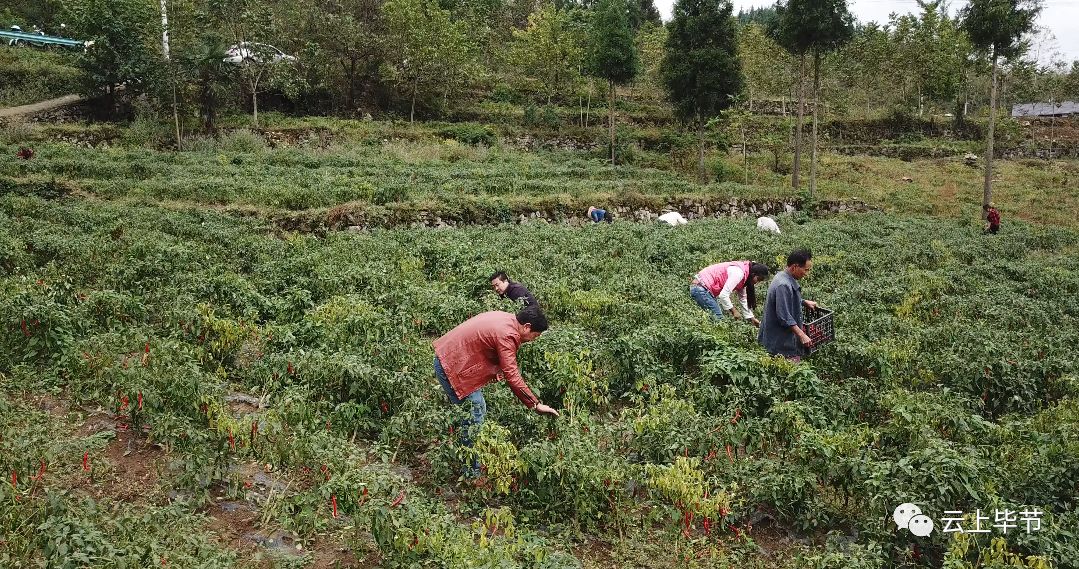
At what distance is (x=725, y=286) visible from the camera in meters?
8.52

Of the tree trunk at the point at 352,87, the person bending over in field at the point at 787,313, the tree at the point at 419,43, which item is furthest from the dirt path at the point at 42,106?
the person bending over in field at the point at 787,313

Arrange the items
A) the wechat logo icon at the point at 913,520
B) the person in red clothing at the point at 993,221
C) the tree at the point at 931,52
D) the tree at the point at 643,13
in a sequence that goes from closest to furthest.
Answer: the wechat logo icon at the point at 913,520
the person in red clothing at the point at 993,221
the tree at the point at 931,52
the tree at the point at 643,13

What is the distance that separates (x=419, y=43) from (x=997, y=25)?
2709cm

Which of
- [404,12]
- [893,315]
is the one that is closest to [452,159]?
[404,12]

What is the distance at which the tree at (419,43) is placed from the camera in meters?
35.8

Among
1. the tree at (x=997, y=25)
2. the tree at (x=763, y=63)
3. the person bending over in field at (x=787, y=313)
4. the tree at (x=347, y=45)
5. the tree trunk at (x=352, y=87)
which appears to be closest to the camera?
the person bending over in field at (x=787, y=313)

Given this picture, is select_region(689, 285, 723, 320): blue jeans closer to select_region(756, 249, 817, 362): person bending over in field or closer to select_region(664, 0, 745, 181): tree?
select_region(756, 249, 817, 362): person bending over in field

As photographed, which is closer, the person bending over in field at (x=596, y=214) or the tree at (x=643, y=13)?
the person bending over in field at (x=596, y=214)

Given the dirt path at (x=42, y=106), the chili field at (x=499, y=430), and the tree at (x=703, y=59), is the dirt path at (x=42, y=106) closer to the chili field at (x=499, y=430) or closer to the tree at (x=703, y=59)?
the chili field at (x=499, y=430)

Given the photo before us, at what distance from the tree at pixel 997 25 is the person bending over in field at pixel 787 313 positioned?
74.7 feet

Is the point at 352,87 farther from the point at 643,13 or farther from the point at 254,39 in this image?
the point at 643,13

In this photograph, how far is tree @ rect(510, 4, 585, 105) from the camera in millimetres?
41281

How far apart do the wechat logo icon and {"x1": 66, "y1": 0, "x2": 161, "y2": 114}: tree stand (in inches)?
1200

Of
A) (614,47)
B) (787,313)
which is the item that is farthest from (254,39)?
(787,313)
